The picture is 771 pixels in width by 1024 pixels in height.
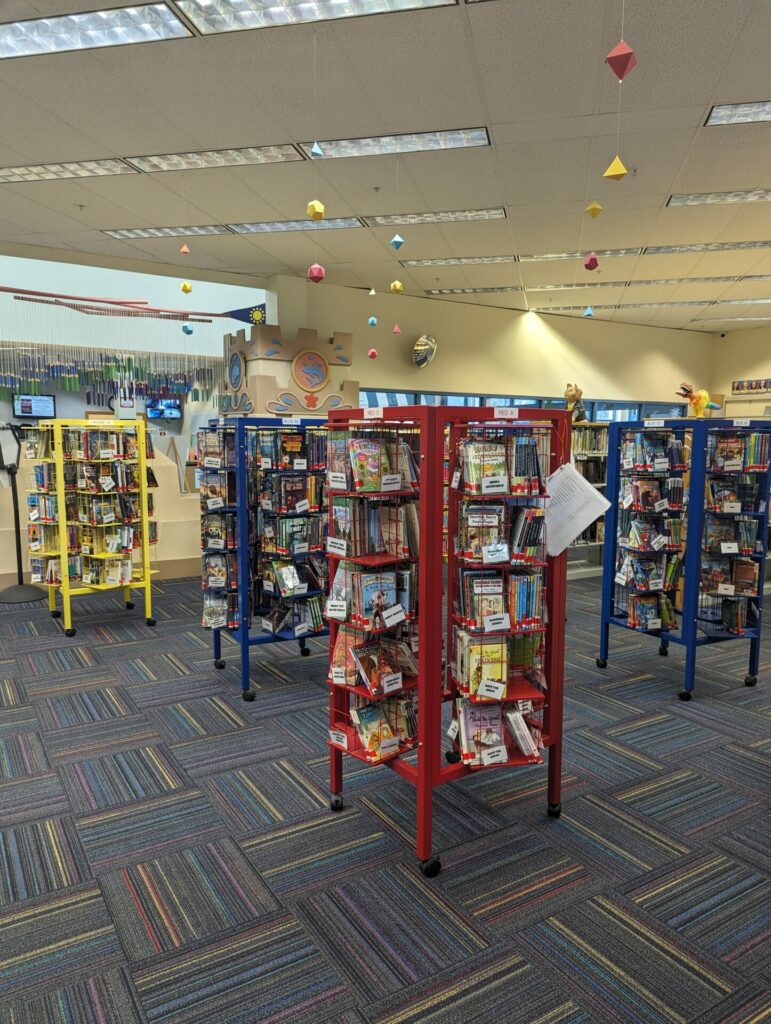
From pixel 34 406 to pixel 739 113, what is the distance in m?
7.45

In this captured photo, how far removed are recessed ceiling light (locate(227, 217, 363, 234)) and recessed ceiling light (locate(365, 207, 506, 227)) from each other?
0.20 metres

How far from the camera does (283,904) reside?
92.4 inches

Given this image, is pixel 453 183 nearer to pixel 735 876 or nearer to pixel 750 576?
pixel 750 576

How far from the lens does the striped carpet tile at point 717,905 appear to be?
7.11 feet

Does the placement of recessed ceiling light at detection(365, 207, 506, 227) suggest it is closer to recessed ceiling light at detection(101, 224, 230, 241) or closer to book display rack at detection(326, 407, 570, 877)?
recessed ceiling light at detection(101, 224, 230, 241)

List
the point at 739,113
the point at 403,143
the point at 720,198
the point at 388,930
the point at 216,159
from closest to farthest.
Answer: the point at 388,930, the point at 739,113, the point at 403,143, the point at 216,159, the point at 720,198

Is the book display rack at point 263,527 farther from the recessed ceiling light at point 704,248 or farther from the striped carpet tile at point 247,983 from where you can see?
the recessed ceiling light at point 704,248

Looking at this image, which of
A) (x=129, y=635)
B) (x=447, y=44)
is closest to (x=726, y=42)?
(x=447, y=44)

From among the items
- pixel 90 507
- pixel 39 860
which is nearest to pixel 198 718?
pixel 39 860

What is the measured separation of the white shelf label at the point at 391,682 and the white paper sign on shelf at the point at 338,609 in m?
0.28

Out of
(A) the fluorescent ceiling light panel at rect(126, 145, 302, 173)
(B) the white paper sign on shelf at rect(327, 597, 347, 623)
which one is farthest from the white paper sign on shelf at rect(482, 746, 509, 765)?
(A) the fluorescent ceiling light panel at rect(126, 145, 302, 173)

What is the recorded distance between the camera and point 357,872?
2.53 metres

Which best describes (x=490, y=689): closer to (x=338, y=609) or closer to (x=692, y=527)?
(x=338, y=609)

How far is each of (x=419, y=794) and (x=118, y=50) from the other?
3.79m
